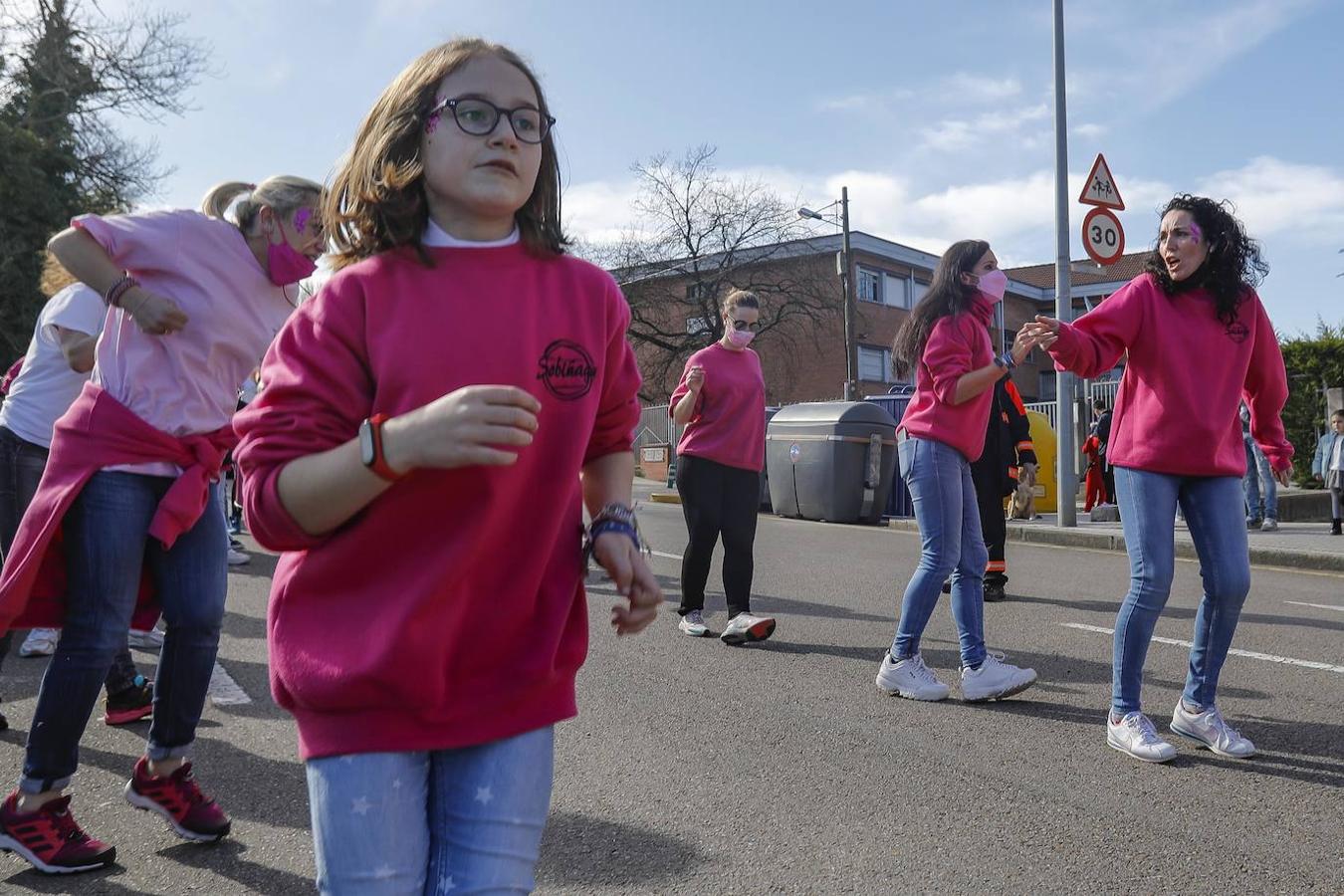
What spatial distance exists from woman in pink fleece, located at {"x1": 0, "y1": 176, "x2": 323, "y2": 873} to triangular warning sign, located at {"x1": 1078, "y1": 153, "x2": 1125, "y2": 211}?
11097 mm

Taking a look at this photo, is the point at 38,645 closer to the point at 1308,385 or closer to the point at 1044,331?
Result: the point at 1044,331

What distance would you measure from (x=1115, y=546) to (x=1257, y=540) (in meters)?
1.39

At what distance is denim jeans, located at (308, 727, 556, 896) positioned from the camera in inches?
61.6

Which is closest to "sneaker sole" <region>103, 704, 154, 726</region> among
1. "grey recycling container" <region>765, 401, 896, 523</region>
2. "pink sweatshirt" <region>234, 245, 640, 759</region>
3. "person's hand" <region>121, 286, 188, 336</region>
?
"person's hand" <region>121, 286, 188, 336</region>

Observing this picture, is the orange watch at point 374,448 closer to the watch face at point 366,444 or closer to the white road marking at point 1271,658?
the watch face at point 366,444

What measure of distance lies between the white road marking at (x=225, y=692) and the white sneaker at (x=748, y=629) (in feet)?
8.12

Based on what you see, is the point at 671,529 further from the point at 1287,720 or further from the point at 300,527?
the point at 300,527

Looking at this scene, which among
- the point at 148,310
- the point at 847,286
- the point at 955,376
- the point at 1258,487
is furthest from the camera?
the point at 847,286

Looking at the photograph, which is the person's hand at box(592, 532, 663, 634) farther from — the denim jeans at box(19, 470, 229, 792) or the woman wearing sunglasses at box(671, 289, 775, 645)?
the woman wearing sunglasses at box(671, 289, 775, 645)

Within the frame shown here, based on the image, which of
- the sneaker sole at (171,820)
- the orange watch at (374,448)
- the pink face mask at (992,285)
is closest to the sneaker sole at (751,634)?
the pink face mask at (992,285)

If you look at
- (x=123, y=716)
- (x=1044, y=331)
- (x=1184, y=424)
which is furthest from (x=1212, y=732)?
(x=123, y=716)

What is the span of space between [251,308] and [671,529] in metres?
11.0

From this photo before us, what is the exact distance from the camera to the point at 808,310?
139ft

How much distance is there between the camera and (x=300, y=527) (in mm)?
1599
